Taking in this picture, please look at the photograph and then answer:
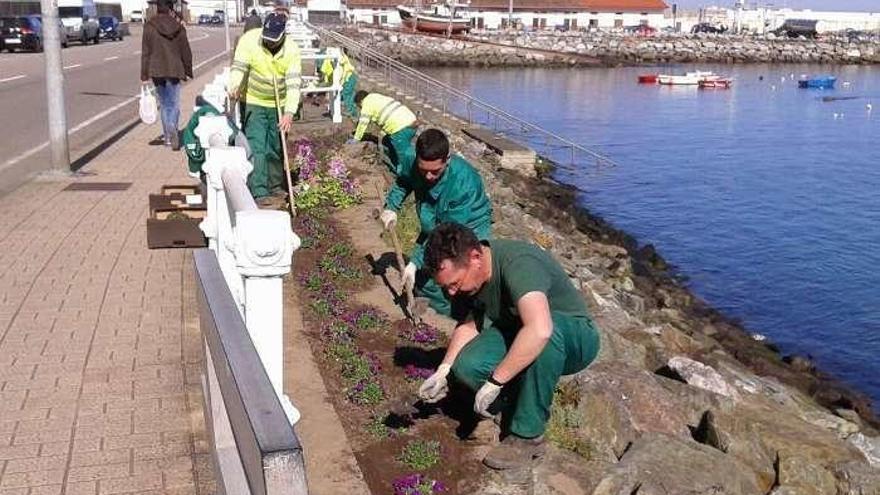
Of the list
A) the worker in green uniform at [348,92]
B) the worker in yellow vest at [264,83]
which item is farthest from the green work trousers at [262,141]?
the worker in green uniform at [348,92]

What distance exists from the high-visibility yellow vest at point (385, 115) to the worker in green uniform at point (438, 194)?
1519 mm

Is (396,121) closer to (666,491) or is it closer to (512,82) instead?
(666,491)

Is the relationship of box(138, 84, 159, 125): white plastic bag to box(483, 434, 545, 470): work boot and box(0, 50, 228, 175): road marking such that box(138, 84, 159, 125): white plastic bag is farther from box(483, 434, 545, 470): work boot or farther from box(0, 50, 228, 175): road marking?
box(483, 434, 545, 470): work boot

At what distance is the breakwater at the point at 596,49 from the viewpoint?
71125 millimetres

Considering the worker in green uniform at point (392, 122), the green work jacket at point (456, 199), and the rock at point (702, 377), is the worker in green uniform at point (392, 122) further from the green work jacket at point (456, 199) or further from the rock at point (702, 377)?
the rock at point (702, 377)

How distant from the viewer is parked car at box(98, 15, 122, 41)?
158 ft

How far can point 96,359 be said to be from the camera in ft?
18.6

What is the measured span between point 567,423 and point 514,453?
834 millimetres

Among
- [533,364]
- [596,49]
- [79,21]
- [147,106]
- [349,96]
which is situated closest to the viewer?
[533,364]

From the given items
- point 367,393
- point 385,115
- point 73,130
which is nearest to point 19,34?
point 73,130

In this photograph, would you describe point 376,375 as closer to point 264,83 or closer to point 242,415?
point 242,415

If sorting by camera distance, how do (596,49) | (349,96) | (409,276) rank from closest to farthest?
(409,276) → (349,96) → (596,49)

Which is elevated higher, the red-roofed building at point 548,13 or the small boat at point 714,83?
the red-roofed building at point 548,13

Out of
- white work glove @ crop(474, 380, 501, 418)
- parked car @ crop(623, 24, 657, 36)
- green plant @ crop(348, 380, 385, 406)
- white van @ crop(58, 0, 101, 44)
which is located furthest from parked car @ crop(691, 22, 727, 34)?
white work glove @ crop(474, 380, 501, 418)
